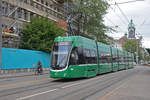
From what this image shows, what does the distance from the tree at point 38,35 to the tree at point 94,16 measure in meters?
10.3

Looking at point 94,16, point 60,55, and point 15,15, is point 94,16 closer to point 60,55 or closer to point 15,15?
point 15,15

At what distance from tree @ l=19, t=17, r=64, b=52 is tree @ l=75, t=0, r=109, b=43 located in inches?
406

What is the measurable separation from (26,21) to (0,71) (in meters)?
13.9

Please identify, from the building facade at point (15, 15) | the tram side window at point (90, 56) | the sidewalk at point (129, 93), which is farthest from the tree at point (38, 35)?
the sidewalk at point (129, 93)

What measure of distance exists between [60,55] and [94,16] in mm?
28566

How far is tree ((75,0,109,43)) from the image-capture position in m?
41.0

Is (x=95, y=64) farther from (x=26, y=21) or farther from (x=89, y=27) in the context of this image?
(x=89, y=27)

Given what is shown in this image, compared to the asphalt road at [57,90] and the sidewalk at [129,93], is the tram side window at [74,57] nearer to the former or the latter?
the asphalt road at [57,90]

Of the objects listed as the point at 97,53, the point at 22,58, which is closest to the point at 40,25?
the point at 22,58

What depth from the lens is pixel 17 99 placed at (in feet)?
28.5

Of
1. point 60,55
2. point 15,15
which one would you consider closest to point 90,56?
point 60,55

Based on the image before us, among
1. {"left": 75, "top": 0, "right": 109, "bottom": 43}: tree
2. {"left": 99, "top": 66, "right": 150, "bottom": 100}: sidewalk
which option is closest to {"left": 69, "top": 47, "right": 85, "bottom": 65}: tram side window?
{"left": 99, "top": 66, "right": 150, "bottom": 100}: sidewalk

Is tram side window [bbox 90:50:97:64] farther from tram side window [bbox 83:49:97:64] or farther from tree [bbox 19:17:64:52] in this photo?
tree [bbox 19:17:64:52]

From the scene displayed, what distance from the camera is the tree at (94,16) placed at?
41.0 meters
